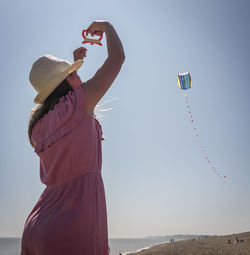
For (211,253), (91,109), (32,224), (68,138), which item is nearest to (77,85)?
(91,109)

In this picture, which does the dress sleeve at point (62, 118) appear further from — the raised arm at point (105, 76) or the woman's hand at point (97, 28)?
the woman's hand at point (97, 28)

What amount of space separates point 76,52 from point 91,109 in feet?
1.86

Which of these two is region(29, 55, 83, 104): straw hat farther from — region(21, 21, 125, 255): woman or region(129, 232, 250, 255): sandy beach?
region(129, 232, 250, 255): sandy beach

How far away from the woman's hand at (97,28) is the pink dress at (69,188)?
1.34 ft

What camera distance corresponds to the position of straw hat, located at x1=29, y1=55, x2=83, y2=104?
1522mm

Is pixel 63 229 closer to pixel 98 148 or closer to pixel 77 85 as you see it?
pixel 98 148

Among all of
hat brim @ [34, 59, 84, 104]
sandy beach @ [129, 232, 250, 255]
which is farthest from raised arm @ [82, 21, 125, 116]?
sandy beach @ [129, 232, 250, 255]

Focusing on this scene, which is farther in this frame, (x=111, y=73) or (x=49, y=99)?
(x=49, y=99)

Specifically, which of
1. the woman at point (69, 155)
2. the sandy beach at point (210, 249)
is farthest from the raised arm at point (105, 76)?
the sandy beach at point (210, 249)

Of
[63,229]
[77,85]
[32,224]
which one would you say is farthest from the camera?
[77,85]

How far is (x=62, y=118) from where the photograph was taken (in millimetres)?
1467

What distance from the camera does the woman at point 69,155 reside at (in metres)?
1.26

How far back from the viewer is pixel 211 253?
23.9 meters

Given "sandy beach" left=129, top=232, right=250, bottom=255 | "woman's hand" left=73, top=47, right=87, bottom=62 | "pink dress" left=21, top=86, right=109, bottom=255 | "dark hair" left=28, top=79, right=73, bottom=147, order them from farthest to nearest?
"sandy beach" left=129, top=232, right=250, bottom=255 < "woman's hand" left=73, top=47, right=87, bottom=62 < "dark hair" left=28, top=79, right=73, bottom=147 < "pink dress" left=21, top=86, right=109, bottom=255
